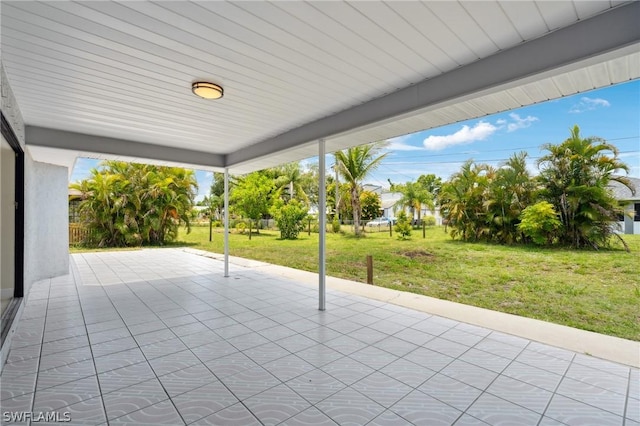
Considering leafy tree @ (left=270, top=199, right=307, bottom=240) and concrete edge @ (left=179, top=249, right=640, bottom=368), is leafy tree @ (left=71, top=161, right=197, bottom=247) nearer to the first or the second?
leafy tree @ (left=270, top=199, right=307, bottom=240)

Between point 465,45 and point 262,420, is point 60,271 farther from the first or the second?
point 465,45

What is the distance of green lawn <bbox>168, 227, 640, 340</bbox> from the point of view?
491 centimetres

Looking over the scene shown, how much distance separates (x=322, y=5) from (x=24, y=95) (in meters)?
3.48

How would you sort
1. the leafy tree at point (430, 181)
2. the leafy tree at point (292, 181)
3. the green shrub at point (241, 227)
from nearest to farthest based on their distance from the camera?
1. the green shrub at point (241, 227)
2. the leafy tree at point (292, 181)
3. the leafy tree at point (430, 181)

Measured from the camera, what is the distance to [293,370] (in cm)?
251

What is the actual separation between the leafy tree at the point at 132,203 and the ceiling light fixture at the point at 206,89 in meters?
10.2

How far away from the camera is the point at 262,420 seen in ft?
6.15

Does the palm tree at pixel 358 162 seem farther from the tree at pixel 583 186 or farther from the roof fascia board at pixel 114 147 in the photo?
the roof fascia board at pixel 114 147

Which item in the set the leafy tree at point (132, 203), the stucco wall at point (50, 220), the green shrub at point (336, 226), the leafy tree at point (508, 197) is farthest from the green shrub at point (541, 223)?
the leafy tree at point (132, 203)

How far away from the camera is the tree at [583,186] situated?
6785mm

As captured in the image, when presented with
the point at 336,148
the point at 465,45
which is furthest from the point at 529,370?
the point at 336,148

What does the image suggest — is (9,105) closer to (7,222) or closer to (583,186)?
(7,222)

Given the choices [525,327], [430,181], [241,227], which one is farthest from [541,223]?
[430,181]

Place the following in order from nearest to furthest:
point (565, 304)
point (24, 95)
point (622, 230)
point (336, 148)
→ 1. point (24, 95)
2. point (336, 148)
3. point (565, 304)
4. point (622, 230)
